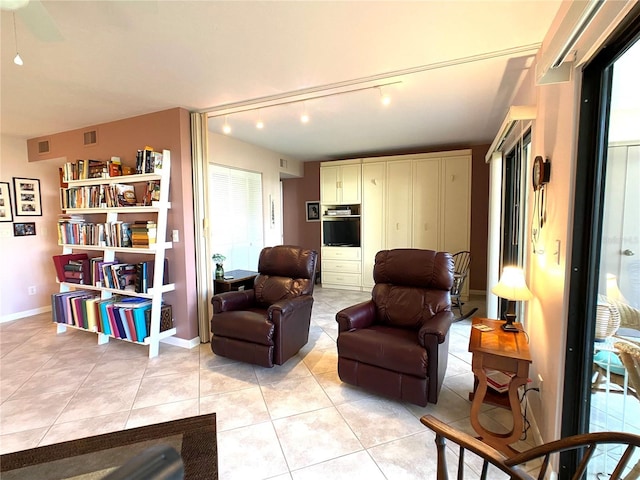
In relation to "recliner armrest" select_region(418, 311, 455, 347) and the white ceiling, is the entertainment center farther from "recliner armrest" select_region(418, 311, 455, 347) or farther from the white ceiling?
"recliner armrest" select_region(418, 311, 455, 347)

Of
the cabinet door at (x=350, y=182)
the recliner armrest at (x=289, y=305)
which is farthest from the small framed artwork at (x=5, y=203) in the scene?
the cabinet door at (x=350, y=182)

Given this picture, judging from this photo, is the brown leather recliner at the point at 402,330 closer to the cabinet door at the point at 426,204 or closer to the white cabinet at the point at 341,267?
the cabinet door at the point at 426,204

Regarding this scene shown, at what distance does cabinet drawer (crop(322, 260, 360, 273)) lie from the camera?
5.83 m

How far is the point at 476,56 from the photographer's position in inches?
88.8

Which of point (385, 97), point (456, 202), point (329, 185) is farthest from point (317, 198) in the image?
point (385, 97)

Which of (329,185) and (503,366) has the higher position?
(329,185)

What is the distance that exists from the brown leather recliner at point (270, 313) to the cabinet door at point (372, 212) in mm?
2545

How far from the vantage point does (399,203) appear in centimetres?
543

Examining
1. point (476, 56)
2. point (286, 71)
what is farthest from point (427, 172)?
point (286, 71)

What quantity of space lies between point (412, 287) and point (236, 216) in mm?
3067

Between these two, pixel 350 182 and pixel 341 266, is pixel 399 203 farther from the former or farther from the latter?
pixel 341 266

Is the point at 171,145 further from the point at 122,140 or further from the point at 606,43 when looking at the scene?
the point at 606,43

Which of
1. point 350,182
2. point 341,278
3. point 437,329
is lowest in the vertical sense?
point 341,278

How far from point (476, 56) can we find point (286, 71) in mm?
1422
